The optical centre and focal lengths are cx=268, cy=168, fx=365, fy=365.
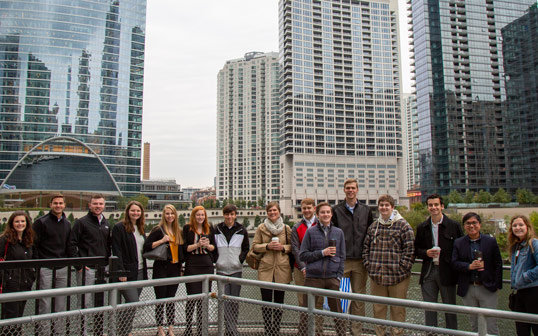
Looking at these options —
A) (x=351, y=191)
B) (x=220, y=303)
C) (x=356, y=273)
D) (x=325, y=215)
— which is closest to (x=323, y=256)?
(x=325, y=215)

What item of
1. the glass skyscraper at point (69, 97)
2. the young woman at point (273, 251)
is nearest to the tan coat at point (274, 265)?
the young woman at point (273, 251)

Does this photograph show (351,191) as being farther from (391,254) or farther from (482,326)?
(482,326)

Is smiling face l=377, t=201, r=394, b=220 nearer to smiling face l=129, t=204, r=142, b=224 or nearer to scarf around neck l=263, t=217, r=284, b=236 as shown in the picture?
scarf around neck l=263, t=217, r=284, b=236

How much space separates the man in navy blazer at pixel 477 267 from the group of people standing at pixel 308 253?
0.04 ft

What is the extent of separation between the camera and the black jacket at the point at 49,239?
5.50 meters

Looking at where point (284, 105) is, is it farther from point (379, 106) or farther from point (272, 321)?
point (272, 321)

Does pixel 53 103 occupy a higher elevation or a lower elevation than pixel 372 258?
higher

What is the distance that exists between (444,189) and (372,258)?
309 feet

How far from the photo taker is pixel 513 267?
15.8 ft

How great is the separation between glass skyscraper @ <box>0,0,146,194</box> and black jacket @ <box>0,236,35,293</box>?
81.1m

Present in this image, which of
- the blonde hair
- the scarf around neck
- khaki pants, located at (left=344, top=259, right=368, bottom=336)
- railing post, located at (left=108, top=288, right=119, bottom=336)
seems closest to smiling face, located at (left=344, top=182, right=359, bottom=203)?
khaki pants, located at (left=344, top=259, right=368, bottom=336)

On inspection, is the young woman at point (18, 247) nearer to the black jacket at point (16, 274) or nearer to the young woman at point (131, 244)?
the black jacket at point (16, 274)

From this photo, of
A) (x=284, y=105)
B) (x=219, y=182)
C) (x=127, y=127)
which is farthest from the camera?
(x=219, y=182)

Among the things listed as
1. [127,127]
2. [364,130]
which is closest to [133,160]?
[127,127]
